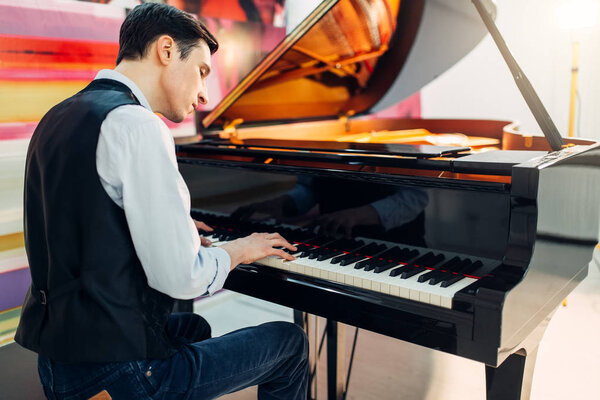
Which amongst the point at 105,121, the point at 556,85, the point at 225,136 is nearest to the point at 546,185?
the point at 105,121

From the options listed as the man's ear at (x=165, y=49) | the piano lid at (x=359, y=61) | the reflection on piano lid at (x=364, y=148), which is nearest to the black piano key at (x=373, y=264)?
the reflection on piano lid at (x=364, y=148)

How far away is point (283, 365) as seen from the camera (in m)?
1.51

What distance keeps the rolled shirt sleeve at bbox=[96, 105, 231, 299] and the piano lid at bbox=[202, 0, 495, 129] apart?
1.06m

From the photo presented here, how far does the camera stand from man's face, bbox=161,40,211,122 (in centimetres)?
134

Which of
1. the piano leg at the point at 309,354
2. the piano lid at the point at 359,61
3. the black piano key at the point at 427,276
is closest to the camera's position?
the black piano key at the point at 427,276

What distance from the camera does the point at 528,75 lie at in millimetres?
5105

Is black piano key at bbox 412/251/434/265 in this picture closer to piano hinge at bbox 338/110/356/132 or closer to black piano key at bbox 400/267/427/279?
black piano key at bbox 400/267/427/279

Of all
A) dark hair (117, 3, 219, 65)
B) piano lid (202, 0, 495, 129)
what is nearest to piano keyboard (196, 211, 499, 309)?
dark hair (117, 3, 219, 65)

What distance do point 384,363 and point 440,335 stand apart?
147cm

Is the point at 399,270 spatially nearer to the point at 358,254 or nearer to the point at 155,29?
the point at 358,254

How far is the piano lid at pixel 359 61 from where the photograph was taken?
2.52 meters

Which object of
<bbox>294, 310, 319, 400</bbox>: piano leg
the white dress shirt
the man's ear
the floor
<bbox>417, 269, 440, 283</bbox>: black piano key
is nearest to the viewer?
the white dress shirt

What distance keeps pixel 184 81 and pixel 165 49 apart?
3.8 inches

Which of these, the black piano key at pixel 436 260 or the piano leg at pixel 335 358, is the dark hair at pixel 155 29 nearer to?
the black piano key at pixel 436 260
